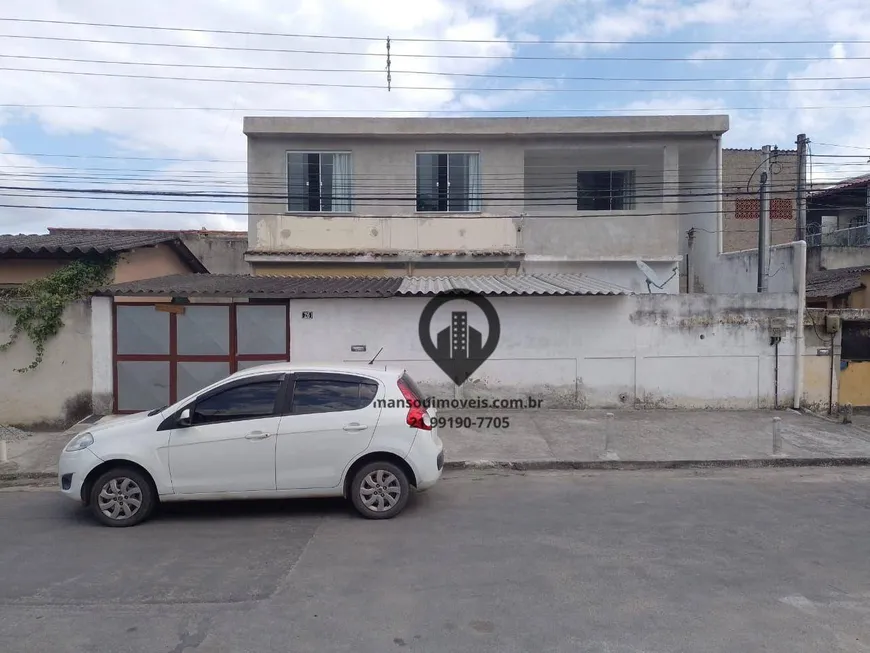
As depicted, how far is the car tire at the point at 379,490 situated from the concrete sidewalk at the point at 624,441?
2.26 meters

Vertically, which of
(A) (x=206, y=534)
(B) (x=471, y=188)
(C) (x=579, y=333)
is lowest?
(A) (x=206, y=534)

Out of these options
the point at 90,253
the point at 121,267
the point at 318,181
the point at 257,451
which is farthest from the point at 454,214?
the point at 257,451

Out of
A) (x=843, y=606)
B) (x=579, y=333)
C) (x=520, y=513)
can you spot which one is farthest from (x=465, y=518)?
(x=579, y=333)

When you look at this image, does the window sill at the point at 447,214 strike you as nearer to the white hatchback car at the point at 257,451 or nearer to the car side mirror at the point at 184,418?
the white hatchback car at the point at 257,451

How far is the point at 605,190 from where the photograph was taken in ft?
60.1

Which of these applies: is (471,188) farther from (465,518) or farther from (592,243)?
(465,518)

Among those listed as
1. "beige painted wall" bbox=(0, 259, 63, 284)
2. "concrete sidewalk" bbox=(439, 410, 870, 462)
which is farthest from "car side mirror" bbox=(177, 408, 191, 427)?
"beige painted wall" bbox=(0, 259, 63, 284)

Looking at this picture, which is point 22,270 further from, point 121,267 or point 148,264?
point 148,264

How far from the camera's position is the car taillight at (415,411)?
6.45 metres

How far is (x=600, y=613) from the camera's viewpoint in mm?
4258

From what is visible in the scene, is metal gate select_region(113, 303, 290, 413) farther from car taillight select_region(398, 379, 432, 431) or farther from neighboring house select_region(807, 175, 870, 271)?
neighboring house select_region(807, 175, 870, 271)

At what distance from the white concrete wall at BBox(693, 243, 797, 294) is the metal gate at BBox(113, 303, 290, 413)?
33.3ft

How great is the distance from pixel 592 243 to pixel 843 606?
1364 cm

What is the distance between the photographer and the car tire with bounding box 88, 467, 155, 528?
6188 mm
